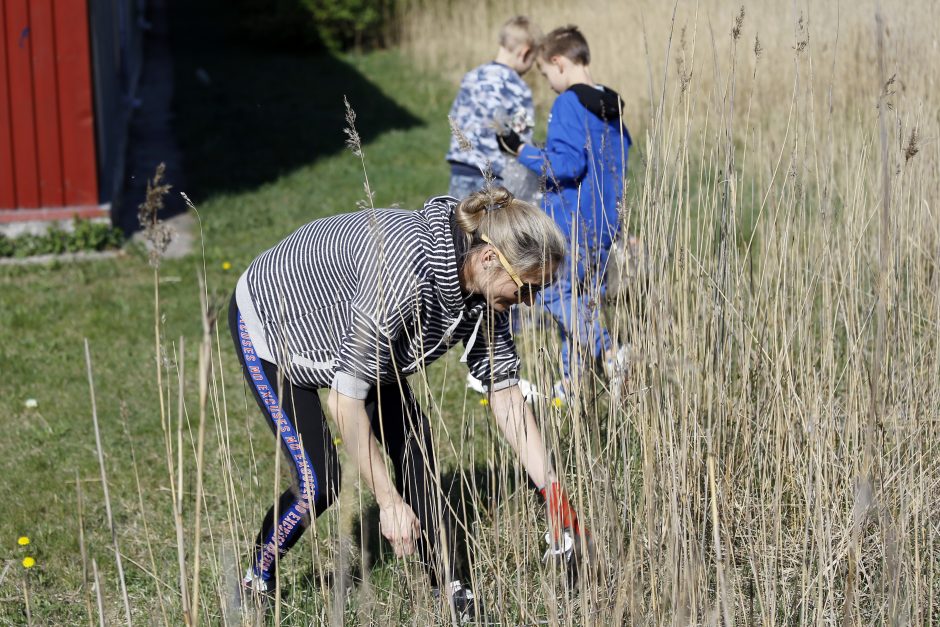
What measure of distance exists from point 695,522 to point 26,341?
3911 millimetres

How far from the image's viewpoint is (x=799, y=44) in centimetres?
249

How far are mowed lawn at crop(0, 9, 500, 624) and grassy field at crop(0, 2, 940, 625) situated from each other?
0.02 meters

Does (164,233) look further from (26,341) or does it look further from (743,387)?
(26,341)

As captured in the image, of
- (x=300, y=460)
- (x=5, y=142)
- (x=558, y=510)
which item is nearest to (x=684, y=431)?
(x=558, y=510)

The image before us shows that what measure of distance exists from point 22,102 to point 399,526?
207 inches

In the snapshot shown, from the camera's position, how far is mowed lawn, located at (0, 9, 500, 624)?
3.30m

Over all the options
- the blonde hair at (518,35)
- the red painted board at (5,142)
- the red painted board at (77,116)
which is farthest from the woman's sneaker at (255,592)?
the red painted board at (5,142)

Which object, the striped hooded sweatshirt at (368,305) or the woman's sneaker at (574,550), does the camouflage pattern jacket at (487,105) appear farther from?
the woman's sneaker at (574,550)

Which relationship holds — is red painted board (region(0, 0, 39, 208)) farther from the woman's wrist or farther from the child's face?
the woman's wrist

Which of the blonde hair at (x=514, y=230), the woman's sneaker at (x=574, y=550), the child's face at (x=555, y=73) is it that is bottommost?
the woman's sneaker at (x=574, y=550)

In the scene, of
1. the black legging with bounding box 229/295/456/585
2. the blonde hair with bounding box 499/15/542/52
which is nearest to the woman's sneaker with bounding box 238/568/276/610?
the black legging with bounding box 229/295/456/585

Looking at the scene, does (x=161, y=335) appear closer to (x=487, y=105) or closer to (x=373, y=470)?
(x=487, y=105)

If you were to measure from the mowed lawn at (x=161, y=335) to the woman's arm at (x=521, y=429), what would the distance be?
2.07ft

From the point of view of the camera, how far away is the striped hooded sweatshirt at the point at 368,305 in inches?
94.2
